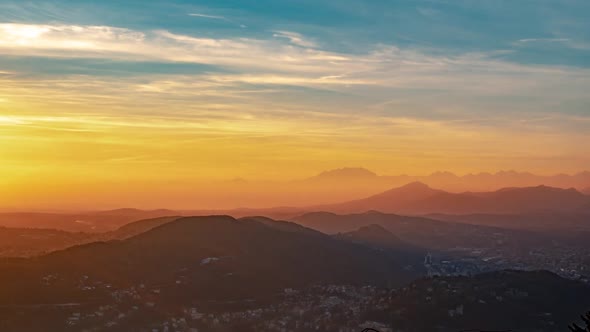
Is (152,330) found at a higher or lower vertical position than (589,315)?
lower

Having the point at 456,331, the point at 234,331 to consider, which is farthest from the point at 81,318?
the point at 456,331

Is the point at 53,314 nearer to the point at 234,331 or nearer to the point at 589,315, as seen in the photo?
the point at 234,331

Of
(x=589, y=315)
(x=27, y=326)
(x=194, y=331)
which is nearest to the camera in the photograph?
(x=589, y=315)

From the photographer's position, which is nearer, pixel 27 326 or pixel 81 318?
pixel 27 326

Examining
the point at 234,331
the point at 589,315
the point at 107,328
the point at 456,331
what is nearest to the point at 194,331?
the point at 234,331

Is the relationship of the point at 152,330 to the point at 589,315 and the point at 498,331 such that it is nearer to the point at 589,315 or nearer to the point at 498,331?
the point at 498,331

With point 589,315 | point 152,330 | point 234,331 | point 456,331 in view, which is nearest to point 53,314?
point 152,330

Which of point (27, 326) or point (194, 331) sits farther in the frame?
point (194, 331)

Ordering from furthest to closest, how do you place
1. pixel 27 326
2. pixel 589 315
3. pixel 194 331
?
1. pixel 194 331
2. pixel 27 326
3. pixel 589 315
